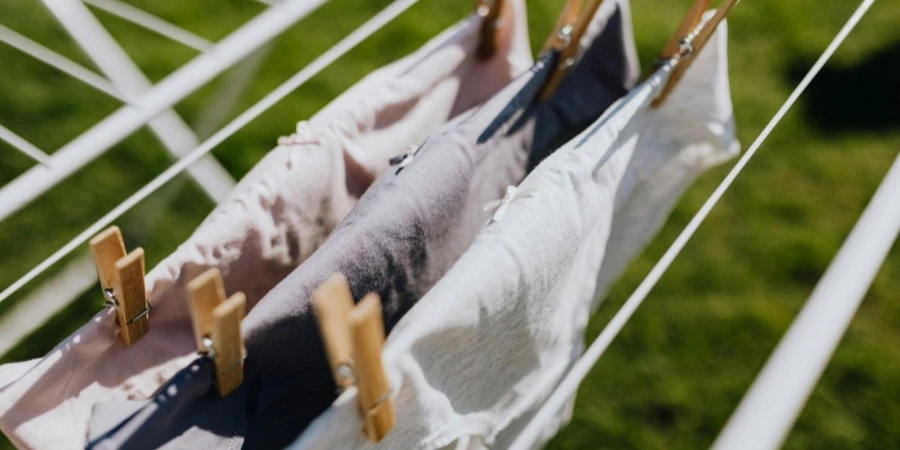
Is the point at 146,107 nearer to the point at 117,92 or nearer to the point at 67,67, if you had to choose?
the point at 117,92

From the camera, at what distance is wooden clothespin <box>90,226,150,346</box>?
2.15ft

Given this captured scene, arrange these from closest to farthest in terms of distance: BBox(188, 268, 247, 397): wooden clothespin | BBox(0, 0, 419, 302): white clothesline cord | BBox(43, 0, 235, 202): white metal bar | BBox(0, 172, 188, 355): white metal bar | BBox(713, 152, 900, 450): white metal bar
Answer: BBox(713, 152, 900, 450): white metal bar
BBox(188, 268, 247, 397): wooden clothespin
BBox(0, 0, 419, 302): white clothesline cord
BBox(43, 0, 235, 202): white metal bar
BBox(0, 172, 188, 355): white metal bar

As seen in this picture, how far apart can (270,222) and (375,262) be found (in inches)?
4.7

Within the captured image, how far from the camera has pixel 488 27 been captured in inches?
40.8

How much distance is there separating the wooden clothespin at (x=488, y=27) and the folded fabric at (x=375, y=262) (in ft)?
0.32

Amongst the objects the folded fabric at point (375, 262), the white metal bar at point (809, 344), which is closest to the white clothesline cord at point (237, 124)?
the folded fabric at point (375, 262)

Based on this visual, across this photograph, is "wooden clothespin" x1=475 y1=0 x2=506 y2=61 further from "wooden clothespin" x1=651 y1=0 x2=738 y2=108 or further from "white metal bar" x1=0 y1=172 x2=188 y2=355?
"white metal bar" x1=0 y1=172 x2=188 y2=355

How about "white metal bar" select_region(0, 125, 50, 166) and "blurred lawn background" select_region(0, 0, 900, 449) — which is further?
"blurred lawn background" select_region(0, 0, 900, 449)

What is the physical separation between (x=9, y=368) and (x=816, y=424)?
1.48 m

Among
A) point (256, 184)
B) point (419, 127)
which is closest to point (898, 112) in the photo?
point (419, 127)

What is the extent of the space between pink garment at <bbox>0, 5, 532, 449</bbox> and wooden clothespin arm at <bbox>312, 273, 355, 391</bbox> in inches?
8.9

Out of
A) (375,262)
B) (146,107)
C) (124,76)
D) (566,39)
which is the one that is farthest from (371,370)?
(124,76)

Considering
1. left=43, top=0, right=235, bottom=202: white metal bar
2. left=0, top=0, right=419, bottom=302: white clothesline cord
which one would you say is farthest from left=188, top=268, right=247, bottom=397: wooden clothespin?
left=43, top=0, right=235, bottom=202: white metal bar

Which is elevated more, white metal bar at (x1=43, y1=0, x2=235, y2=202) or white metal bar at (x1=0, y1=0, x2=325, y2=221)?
white metal bar at (x1=43, y1=0, x2=235, y2=202)
